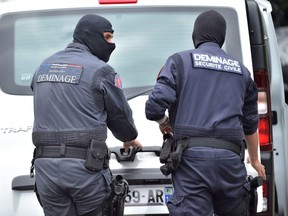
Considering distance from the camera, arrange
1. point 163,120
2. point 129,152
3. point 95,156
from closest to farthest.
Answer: point 95,156 → point 163,120 → point 129,152

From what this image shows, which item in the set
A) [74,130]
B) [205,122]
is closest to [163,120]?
[205,122]

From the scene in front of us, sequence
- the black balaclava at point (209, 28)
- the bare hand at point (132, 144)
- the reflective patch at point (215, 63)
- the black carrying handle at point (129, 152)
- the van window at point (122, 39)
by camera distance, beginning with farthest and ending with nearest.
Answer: the van window at point (122, 39)
the black carrying handle at point (129, 152)
the bare hand at point (132, 144)
the black balaclava at point (209, 28)
the reflective patch at point (215, 63)

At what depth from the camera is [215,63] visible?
5352 mm

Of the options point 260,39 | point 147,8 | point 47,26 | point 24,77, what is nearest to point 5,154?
point 24,77

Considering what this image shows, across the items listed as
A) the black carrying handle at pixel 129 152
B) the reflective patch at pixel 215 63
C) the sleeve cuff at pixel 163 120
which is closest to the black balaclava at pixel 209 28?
the reflective patch at pixel 215 63

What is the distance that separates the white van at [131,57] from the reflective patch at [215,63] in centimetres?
53

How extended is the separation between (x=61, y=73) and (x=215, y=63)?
0.89m

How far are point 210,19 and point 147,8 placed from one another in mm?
815

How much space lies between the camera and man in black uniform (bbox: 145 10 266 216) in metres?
5.24

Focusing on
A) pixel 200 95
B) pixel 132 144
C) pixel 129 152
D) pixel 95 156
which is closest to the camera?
pixel 95 156

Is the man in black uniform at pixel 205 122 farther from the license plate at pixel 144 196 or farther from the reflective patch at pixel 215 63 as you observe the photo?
the license plate at pixel 144 196

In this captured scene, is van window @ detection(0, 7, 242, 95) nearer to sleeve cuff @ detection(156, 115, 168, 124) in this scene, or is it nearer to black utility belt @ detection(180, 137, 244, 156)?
sleeve cuff @ detection(156, 115, 168, 124)

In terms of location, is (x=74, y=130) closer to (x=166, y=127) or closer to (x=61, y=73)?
(x=61, y=73)

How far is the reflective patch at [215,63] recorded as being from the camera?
5.32 metres
